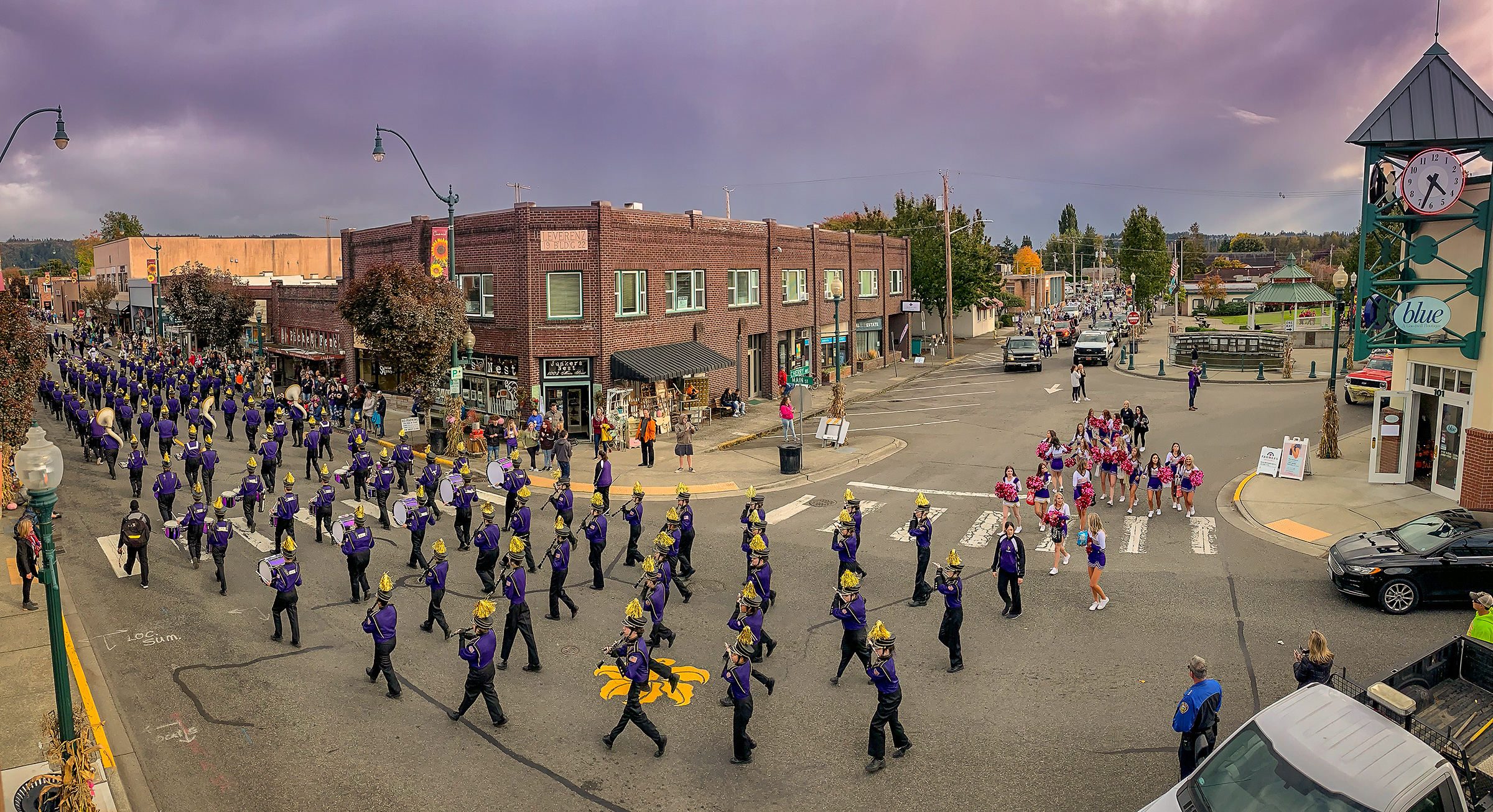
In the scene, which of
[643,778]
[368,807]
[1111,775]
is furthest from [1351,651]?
[368,807]

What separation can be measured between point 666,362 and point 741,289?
801 cm

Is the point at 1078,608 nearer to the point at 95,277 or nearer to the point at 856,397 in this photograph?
the point at 856,397

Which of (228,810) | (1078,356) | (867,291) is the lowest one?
(228,810)

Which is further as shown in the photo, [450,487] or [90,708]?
[450,487]

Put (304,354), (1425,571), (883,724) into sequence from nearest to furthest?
(883,724)
(1425,571)
(304,354)

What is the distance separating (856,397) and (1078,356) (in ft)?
51.3

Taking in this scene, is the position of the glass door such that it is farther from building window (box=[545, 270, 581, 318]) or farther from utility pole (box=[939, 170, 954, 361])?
utility pole (box=[939, 170, 954, 361])

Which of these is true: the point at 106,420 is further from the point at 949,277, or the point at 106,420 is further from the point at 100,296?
the point at 100,296

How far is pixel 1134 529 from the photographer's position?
18.9 meters

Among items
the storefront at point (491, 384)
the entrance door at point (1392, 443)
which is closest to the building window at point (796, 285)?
the storefront at point (491, 384)

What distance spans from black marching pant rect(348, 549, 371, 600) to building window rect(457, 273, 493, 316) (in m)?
16.6

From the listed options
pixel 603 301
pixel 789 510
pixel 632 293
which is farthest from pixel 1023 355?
pixel 789 510

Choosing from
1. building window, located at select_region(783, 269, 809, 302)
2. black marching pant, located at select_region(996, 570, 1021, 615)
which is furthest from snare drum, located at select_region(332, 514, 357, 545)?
building window, located at select_region(783, 269, 809, 302)

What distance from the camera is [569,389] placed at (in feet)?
100
